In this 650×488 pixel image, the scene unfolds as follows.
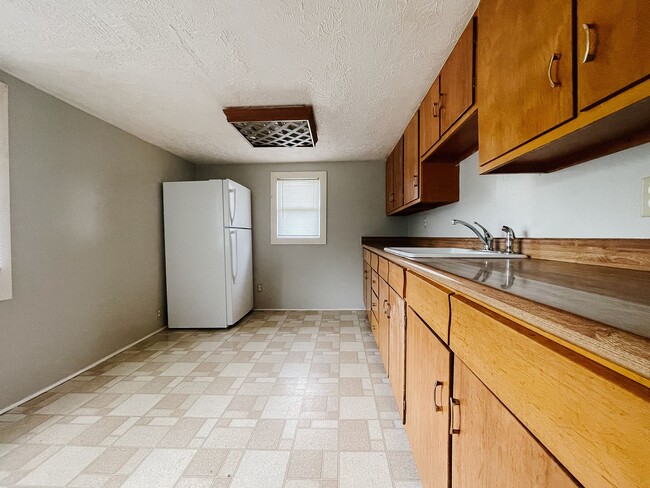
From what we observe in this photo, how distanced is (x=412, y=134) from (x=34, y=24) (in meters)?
2.44

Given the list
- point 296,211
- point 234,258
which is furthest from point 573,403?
point 296,211

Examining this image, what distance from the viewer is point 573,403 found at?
0.39m

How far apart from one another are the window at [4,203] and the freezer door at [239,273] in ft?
5.77

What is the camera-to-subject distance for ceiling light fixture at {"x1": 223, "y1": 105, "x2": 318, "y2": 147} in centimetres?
235

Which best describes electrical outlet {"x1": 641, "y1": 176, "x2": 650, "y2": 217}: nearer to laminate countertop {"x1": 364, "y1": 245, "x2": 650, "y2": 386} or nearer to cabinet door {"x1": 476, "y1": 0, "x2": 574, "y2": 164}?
laminate countertop {"x1": 364, "y1": 245, "x2": 650, "y2": 386}

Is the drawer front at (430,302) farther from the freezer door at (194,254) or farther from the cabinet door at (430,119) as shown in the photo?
the freezer door at (194,254)

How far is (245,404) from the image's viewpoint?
1.83m

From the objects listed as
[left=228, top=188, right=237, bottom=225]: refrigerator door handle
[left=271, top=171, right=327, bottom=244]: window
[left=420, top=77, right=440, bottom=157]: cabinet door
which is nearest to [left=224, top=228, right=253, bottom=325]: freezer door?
[left=228, top=188, right=237, bottom=225]: refrigerator door handle

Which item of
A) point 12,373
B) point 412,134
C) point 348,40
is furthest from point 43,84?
point 412,134

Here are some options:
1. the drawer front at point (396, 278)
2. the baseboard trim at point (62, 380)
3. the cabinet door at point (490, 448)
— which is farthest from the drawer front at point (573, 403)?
the baseboard trim at point (62, 380)

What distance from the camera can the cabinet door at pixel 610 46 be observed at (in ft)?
2.00

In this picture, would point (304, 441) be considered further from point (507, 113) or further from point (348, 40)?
point (348, 40)

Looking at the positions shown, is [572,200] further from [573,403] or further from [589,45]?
[573,403]

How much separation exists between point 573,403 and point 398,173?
2959 millimetres
